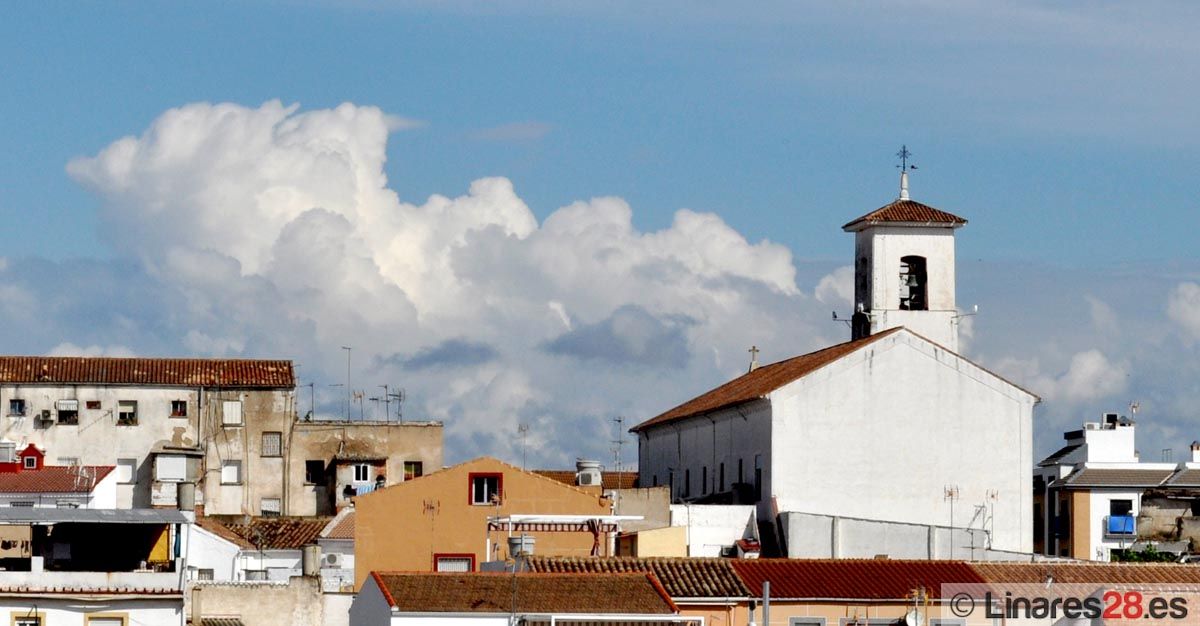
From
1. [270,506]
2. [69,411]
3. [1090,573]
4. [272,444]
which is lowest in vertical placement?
[1090,573]

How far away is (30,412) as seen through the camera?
9219 centimetres

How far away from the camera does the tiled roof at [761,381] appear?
209 ft

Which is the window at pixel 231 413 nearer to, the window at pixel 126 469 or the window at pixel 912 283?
the window at pixel 126 469

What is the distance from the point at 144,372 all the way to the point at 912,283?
36.8m

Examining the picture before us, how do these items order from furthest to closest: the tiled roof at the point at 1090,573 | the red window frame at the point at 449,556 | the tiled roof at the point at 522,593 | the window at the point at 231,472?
1. the window at the point at 231,472
2. the red window frame at the point at 449,556
3. the tiled roof at the point at 1090,573
4. the tiled roof at the point at 522,593

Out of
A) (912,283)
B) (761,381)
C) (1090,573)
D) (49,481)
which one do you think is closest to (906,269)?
(912,283)

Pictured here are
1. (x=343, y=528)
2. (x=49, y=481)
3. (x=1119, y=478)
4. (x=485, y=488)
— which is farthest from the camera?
(x=1119, y=478)

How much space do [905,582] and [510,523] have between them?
1306cm

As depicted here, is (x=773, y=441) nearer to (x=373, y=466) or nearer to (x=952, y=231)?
(x=952, y=231)

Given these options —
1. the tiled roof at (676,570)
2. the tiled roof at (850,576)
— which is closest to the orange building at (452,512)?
the tiled roof at (676,570)

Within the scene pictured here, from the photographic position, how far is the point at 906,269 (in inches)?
2704

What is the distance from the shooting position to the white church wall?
63.0m

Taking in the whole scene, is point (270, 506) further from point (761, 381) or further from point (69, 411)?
point (761, 381)

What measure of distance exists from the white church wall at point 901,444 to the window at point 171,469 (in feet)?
116
